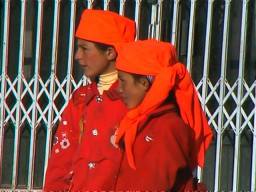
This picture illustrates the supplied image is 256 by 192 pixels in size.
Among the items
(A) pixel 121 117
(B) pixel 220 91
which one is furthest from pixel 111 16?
(B) pixel 220 91

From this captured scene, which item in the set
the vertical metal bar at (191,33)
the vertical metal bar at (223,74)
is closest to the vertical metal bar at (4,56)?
the vertical metal bar at (191,33)

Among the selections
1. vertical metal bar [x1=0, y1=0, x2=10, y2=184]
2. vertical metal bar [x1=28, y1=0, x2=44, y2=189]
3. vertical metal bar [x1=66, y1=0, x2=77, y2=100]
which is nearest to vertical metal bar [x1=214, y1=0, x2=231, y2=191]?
vertical metal bar [x1=66, y1=0, x2=77, y2=100]

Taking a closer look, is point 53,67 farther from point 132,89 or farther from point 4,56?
point 132,89

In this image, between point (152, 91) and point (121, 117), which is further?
point (121, 117)

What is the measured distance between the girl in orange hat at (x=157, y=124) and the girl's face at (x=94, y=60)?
0.43 m

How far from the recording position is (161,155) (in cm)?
356

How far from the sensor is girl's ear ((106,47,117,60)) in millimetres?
4289

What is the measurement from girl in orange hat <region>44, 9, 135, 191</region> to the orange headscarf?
0.29m

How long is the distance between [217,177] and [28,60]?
162 centimetres

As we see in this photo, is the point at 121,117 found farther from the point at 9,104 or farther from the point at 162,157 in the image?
the point at 9,104

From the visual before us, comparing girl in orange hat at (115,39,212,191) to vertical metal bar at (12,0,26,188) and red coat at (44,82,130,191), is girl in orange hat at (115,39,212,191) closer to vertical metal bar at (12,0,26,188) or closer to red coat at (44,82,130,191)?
red coat at (44,82,130,191)

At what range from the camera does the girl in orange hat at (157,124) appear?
3.57 m

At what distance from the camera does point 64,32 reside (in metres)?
6.56

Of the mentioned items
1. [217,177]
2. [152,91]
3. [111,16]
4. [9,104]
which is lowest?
[217,177]
